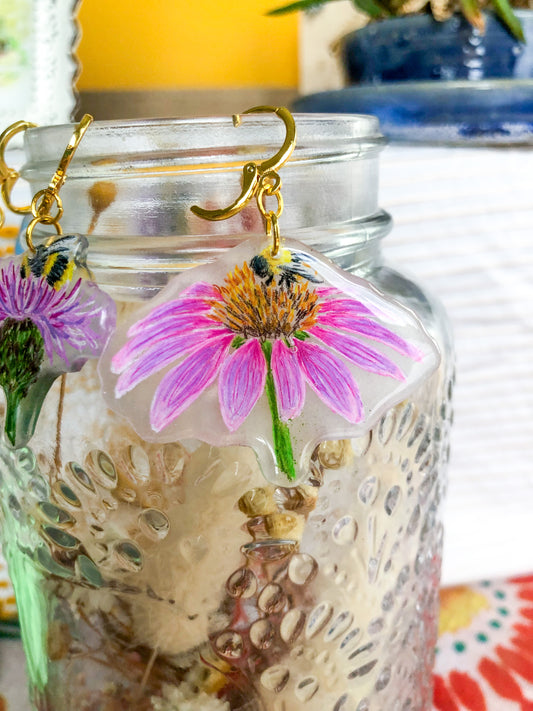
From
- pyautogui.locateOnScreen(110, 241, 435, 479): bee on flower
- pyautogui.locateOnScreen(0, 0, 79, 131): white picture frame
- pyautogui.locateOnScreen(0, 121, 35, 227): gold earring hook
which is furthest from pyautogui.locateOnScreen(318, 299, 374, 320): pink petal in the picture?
pyautogui.locateOnScreen(0, 0, 79, 131): white picture frame

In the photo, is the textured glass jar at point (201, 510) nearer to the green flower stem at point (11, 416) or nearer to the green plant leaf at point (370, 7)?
the green flower stem at point (11, 416)

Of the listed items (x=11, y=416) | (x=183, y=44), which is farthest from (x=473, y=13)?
(x=11, y=416)

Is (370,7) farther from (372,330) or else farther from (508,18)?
(372,330)

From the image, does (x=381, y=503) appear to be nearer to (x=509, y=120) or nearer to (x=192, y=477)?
(x=192, y=477)

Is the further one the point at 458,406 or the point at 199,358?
the point at 458,406

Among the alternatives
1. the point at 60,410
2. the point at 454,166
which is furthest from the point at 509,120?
the point at 60,410

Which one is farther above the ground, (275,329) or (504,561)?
(275,329)

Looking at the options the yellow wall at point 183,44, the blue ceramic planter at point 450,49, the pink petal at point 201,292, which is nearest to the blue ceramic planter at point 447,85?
the blue ceramic planter at point 450,49

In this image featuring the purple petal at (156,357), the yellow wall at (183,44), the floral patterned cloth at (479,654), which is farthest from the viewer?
the yellow wall at (183,44)
